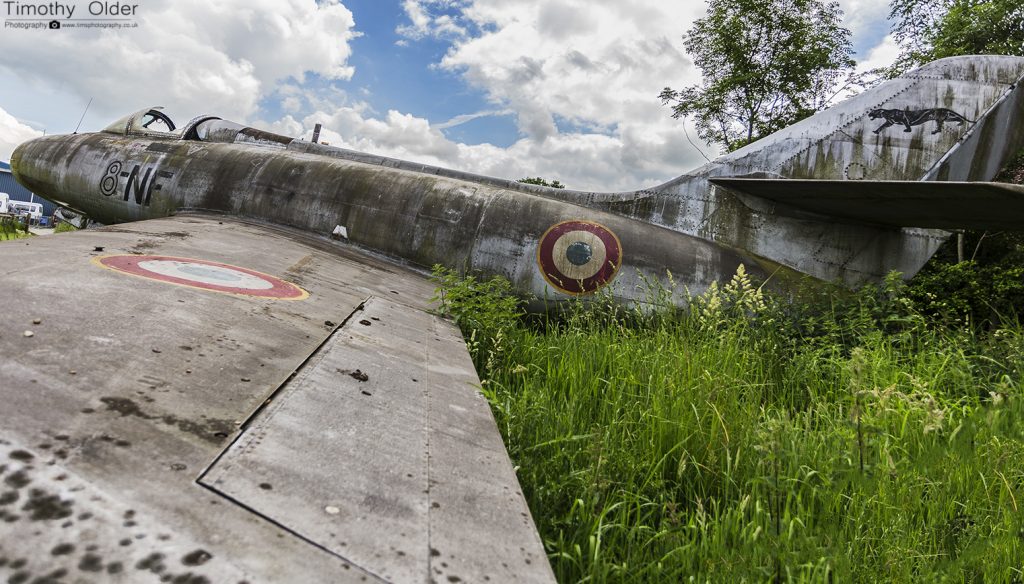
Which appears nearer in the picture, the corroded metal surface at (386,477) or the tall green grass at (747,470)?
the corroded metal surface at (386,477)

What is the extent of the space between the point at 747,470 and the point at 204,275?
3877 mm

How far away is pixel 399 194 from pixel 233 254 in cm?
341

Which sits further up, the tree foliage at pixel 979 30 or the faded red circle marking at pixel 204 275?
the tree foliage at pixel 979 30

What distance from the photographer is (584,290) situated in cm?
670

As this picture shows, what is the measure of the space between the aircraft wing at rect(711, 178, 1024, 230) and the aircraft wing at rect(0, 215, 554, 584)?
4545mm

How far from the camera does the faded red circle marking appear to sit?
3340 mm

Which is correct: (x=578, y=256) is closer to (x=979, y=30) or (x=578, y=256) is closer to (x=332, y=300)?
(x=332, y=300)

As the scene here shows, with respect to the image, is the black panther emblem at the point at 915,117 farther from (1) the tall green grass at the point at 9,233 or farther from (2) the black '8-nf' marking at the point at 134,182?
(1) the tall green grass at the point at 9,233

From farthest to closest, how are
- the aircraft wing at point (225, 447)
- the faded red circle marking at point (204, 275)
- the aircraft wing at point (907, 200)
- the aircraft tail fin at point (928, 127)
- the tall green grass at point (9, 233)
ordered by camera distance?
the tall green grass at point (9, 233)
the aircraft tail fin at point (928, 127)
the aircraft wing at point (907, 200)
the faded red circle marking at point (204, 275)
the aircraft wing at point (225, 447)

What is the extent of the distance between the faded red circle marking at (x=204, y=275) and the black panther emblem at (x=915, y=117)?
23.5ft

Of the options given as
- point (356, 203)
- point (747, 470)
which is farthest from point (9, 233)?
point (747, 470)

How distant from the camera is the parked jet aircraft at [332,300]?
122 centimetres

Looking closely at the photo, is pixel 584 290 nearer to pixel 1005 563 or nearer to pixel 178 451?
pixel 1005 563

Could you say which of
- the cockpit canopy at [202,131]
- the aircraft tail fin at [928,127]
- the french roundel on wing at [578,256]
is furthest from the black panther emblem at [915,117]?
the cockpit canopy at [202,131]
